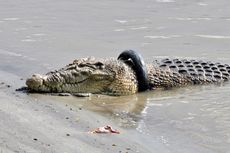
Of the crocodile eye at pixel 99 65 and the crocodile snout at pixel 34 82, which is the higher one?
the crocodile eye at pixel 99 65

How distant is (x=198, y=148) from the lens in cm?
659

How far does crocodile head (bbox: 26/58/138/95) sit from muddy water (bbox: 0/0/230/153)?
0.23 m

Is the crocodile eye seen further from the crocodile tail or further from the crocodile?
the crocodile tail

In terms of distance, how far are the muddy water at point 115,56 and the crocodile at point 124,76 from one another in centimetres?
23

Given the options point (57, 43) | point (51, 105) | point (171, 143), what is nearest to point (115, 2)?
point (57, 43)

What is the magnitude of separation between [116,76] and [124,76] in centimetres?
12

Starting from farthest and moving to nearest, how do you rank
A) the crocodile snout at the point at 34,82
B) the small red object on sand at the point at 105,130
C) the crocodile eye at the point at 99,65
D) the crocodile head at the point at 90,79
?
the crocodile eye at the point at 99,65 → the crocodile head at the point at 90,79 → the crocodile snout at the point at 34,82 → the small red object on sand at the point at 105,130

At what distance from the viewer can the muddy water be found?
6531mm

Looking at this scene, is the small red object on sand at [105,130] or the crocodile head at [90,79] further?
the crocodile head at [90,79]

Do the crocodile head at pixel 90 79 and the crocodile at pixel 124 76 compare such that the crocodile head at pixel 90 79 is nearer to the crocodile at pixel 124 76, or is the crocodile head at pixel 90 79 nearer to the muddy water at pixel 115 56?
the crocodile at pixel 124 76

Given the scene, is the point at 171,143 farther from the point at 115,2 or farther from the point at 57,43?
the point at 115,2

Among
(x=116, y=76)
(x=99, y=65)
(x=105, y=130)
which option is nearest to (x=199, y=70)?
(x=116, y=76)

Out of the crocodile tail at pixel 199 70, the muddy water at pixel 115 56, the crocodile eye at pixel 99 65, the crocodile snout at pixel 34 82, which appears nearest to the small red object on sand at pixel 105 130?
the muddy water at pixel 115 56

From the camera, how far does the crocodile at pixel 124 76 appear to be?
8.89 m
